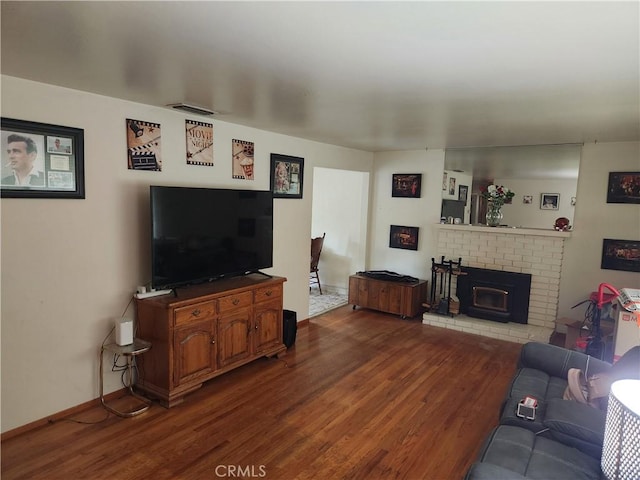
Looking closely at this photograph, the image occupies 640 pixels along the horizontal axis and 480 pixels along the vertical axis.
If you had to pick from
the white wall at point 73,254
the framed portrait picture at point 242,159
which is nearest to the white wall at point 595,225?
the framed portrait picture at point 242,159

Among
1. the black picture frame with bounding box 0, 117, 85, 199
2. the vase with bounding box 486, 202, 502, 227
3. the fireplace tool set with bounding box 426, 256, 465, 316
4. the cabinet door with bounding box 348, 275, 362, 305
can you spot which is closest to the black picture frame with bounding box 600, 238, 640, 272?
the vase with bounding box 486, 202, 502, 227

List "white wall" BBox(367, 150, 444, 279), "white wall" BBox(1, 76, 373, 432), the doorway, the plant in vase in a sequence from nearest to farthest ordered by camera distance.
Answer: "white wall" BBox(1, 76, 373, 432) < the plant in vase < "white wall" BBox(367, 150, 444, 279) < the doorway

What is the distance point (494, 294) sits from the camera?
542 centimetres

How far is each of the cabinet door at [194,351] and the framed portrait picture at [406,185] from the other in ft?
12.0

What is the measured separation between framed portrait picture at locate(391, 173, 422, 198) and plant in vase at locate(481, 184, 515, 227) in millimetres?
885

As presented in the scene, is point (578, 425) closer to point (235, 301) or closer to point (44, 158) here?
point (235, 301)

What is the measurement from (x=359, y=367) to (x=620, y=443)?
9.47 ft

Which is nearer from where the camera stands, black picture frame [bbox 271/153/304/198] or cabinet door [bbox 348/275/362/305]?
black picture frame [bbox 271/153/304/198]

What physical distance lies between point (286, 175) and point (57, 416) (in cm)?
303

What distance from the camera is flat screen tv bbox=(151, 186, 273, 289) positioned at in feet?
10.4

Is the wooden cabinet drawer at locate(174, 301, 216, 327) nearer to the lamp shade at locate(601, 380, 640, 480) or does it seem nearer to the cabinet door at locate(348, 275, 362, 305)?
the lamp shade at locate(601, 380, 640, 480)

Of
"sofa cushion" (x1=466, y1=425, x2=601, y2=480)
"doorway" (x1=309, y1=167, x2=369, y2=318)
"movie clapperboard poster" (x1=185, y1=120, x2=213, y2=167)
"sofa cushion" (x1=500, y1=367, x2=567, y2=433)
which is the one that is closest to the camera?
"sofa cushion" (x1=466, y1=425, x2=601, y2=480)

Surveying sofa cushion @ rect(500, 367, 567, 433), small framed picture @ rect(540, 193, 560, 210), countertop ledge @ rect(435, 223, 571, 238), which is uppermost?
small framed picture @ rect(540, 193, 560, 210)

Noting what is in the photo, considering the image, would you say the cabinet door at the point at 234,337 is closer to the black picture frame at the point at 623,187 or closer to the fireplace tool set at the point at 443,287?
the fireplace tool set at the point at 443,287
